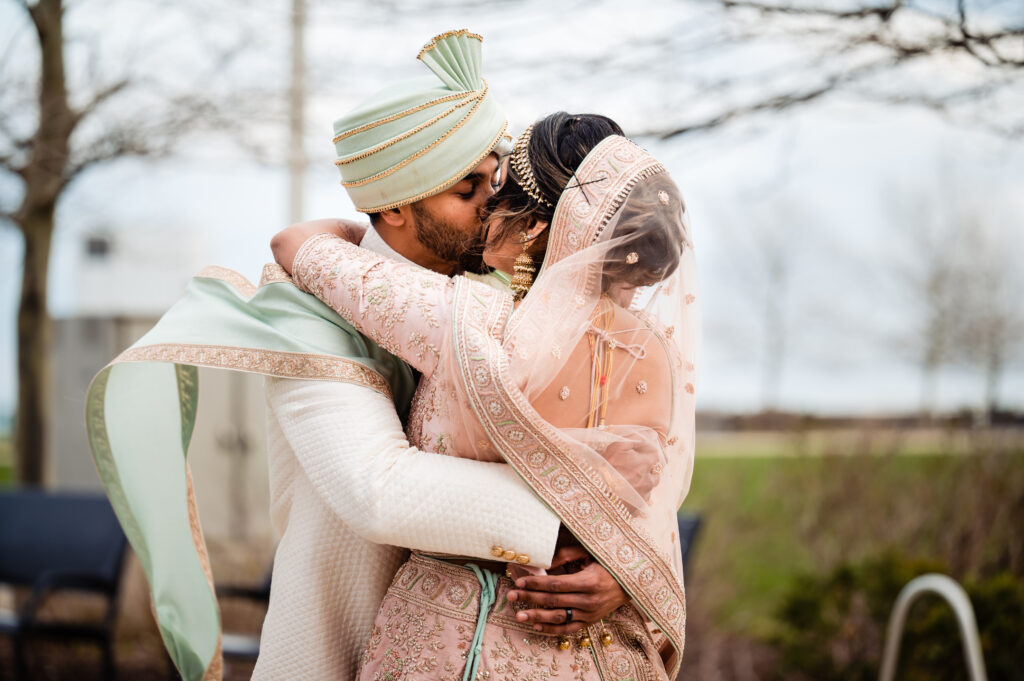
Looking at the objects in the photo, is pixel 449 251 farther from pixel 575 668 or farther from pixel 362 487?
pixel 575 668

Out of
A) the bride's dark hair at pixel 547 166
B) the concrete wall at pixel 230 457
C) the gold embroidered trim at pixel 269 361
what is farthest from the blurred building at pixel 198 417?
the bride's dark hair at pixel 547 166

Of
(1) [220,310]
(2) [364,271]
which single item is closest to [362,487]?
(2) [364,271]

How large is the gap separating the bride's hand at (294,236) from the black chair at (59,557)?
11.0 ft

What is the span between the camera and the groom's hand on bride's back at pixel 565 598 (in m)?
1.69

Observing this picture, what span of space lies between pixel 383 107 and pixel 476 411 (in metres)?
0.74

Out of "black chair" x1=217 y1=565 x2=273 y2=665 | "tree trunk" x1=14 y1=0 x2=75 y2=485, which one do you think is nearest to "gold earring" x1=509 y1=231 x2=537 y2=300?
"black chair" x1=217 y1=565 x2=273 y2=665

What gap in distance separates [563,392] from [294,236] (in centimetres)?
72

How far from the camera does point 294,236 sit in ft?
6.63

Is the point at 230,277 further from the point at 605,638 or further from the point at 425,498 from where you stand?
the point at 605,638

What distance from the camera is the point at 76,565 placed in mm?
5031

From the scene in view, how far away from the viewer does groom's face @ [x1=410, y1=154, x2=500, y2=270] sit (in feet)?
6.72

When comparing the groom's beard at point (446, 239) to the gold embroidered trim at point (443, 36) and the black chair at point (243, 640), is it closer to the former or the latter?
the gold embroidered trim at point (443, 36)

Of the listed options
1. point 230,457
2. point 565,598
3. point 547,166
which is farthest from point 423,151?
point 230,457

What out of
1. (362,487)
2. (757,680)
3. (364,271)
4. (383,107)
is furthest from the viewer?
(757,680)
